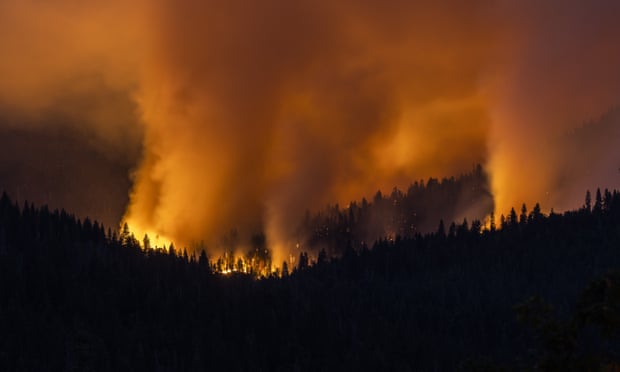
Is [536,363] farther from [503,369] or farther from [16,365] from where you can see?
[16,365]

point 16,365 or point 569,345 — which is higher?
point 16,365

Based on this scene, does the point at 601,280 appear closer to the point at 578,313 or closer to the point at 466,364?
the point at 578,313

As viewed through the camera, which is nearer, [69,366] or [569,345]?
[569,345]

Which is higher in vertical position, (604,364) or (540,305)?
(540,305)

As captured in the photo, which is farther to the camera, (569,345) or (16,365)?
(16,365)

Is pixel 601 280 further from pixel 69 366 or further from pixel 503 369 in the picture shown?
pixel 69 366

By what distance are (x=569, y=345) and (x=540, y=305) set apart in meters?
2.02

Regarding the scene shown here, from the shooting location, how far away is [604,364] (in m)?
38.4

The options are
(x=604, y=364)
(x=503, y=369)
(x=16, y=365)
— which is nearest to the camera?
(x=604, y=364)

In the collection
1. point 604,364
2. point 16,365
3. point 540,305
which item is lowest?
point 604,364

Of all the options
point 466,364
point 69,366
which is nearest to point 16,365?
point 69,366

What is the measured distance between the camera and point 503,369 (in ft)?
138

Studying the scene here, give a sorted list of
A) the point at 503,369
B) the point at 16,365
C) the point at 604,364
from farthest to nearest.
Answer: the point at 16,365
the point at 503,369
the point at 604,364

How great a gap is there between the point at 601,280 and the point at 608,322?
1633mm
